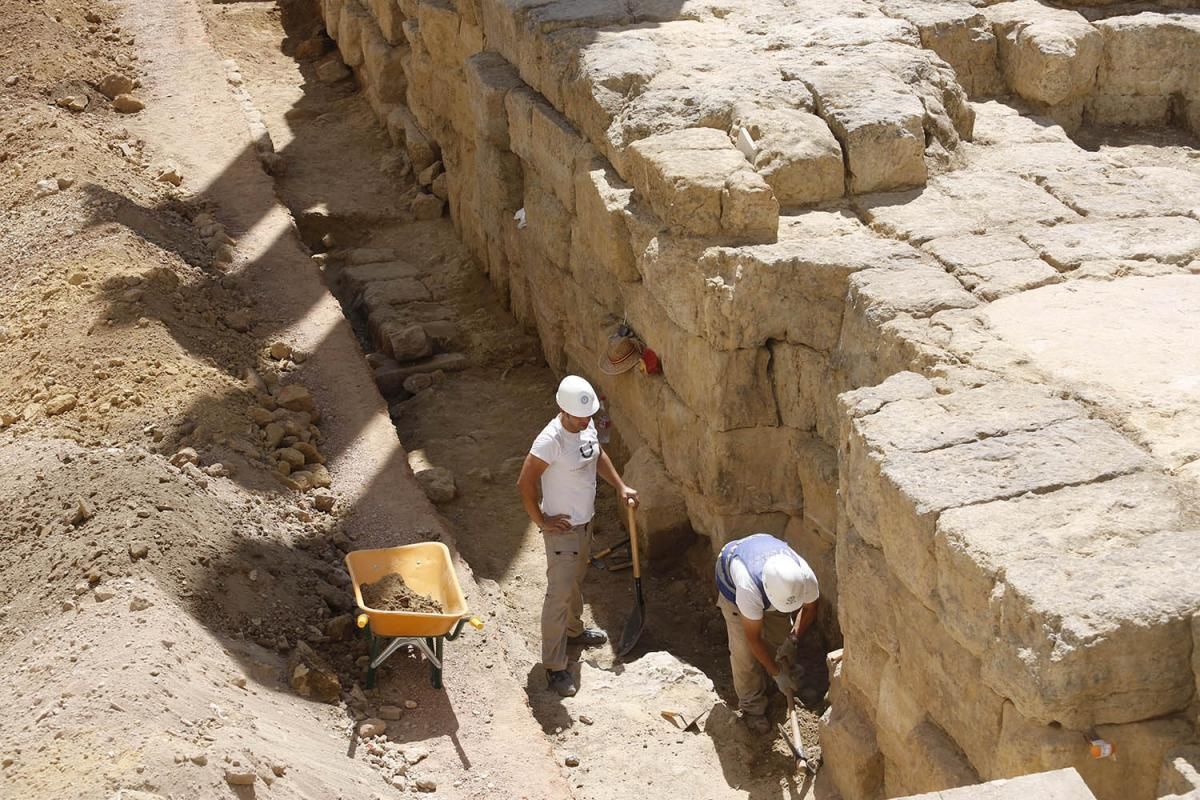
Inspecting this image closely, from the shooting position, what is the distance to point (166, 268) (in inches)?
373

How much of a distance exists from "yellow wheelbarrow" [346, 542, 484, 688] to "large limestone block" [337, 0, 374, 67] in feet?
29.3

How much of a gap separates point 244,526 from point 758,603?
8.79 feet

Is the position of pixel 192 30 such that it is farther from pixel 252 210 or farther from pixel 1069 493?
pixel 1069 493

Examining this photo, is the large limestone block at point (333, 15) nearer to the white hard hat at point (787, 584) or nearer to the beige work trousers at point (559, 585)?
the beige work trousers at point (559, 585)

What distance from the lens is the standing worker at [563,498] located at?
6.81 meters

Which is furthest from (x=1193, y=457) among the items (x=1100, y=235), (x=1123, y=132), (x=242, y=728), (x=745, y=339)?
(x=1123, y=132)

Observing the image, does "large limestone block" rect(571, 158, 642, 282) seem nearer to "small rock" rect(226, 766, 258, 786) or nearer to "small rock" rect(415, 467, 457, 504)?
"small rock" rect(415, 467, 457, 504)

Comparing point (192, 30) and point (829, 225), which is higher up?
point (829, 225)

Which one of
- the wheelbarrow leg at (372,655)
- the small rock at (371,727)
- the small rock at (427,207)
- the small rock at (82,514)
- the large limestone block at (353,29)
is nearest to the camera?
the small rock at (371,727)

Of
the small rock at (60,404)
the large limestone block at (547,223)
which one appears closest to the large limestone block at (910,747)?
the large limestone block at (547,223)

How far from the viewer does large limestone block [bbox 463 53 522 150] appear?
9.78 meters

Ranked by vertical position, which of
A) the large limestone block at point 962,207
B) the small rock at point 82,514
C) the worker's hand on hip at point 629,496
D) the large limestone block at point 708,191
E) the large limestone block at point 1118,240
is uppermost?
the large limestone block at point 708,191

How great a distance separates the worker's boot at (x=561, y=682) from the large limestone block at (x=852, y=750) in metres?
1.46

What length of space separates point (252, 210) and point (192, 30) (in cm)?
493
